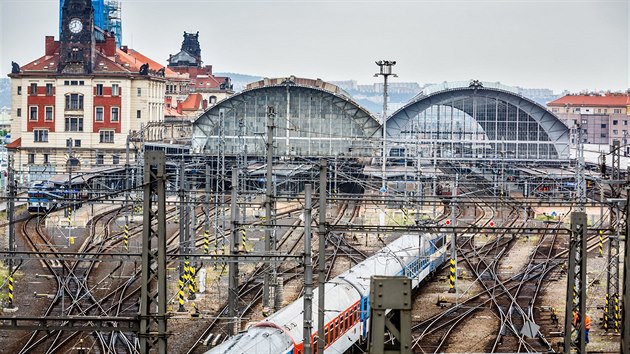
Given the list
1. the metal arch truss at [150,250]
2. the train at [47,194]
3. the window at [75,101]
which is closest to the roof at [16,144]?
the window at [75,101]

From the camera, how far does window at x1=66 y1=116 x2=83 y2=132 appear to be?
63.7 meters

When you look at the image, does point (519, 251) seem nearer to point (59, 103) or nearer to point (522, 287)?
point (522, 287)

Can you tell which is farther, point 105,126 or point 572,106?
point 572,106

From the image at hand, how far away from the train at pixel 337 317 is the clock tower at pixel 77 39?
130 ft

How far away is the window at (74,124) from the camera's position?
209 ft

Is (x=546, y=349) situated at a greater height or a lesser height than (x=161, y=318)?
lesser

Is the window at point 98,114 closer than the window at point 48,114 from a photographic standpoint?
Yes

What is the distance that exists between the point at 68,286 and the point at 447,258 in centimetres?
1222

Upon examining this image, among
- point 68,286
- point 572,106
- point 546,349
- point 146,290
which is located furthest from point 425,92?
point 572,106

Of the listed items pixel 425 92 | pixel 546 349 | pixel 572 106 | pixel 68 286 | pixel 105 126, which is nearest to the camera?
pixel 546 349

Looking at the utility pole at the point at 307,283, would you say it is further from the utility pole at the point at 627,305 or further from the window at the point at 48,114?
the window at the point at 48,114

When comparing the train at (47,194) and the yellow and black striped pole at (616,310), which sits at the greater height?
the train at (47,194)

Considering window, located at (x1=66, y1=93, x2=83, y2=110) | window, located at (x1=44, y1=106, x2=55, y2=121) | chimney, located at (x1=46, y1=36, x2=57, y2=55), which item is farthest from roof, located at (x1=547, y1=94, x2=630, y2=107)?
window, located at (x1=44, y1=106, x2=55, y2=121)

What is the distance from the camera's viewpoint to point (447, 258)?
33.8 meters
